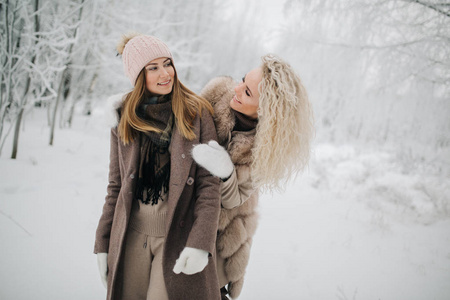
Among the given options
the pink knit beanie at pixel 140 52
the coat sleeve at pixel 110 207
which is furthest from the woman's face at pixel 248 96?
the coat sleeve at pixel 110 207

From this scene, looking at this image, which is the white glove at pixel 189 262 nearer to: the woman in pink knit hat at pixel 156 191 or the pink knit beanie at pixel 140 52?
the woman in pink knit hat at pixel 156 191

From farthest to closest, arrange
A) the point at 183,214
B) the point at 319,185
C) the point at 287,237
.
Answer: the point at 319,185 < the point at 287,237 < the point at 183,214

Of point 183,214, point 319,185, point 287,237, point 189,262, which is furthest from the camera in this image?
point 319,185

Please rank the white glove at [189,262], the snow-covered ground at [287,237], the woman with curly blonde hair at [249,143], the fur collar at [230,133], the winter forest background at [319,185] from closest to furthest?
1. the white glove at [189,262]
2. the woman with curly blonde hair at [249,143]
3. the fur collar at [230,133]
4. the snow-covered ground at [287,237]
5. the winter forest background at [319,185]

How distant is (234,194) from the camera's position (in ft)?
4.17

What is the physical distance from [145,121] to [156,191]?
0.42 m

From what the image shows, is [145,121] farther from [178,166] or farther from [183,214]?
[183,214]

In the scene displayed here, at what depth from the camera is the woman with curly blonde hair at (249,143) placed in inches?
47.5

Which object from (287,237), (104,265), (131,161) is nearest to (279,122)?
(131,161)

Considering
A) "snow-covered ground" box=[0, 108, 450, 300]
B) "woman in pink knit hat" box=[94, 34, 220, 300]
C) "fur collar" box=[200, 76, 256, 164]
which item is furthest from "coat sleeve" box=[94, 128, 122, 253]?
"snow-covered ground" box=[0, 108, 450, 300]

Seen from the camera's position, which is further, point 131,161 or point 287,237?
point 287,237

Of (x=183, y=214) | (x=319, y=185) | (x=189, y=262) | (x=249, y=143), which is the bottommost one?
(x=319, y=185)

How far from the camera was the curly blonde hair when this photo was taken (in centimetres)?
121

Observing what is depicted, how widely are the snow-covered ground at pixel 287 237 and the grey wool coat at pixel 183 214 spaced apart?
4.00ft
